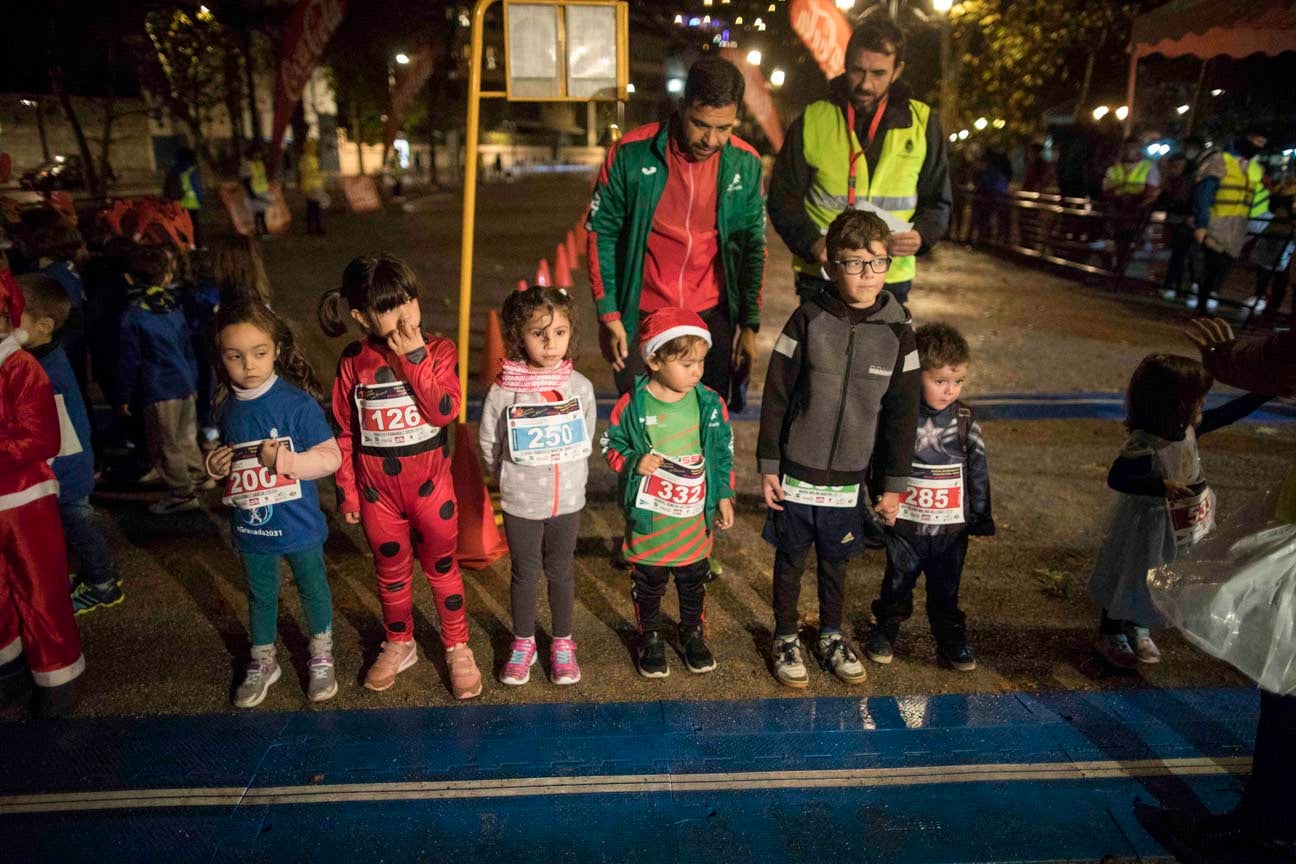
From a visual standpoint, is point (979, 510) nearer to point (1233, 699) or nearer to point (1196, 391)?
point (1196, 391)

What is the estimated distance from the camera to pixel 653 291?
4.06 metres

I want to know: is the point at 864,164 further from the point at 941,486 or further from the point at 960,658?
the point at 960,658

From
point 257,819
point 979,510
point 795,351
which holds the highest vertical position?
point 795,351

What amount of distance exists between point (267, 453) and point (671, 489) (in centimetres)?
148

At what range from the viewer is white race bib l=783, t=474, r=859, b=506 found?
328cm

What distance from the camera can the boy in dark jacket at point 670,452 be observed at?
314 centimetres

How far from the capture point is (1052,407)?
23.2 ft

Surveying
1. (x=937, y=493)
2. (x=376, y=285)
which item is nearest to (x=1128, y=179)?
(x=937, y=493)

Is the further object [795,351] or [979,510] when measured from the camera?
[979,510]

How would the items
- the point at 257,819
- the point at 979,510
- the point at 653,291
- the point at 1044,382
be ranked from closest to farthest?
the point at 257,819
the point at 979,510
the point at 653,291
the point at 1044,382

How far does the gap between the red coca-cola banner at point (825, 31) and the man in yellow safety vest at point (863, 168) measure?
7.69 metres

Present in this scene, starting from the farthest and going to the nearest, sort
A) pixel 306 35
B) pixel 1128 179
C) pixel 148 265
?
pixel 1128 179, pixel 306 35, pixel 148 265

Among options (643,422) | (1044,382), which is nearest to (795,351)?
(643,422)

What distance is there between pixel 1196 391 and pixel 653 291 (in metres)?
2.31
